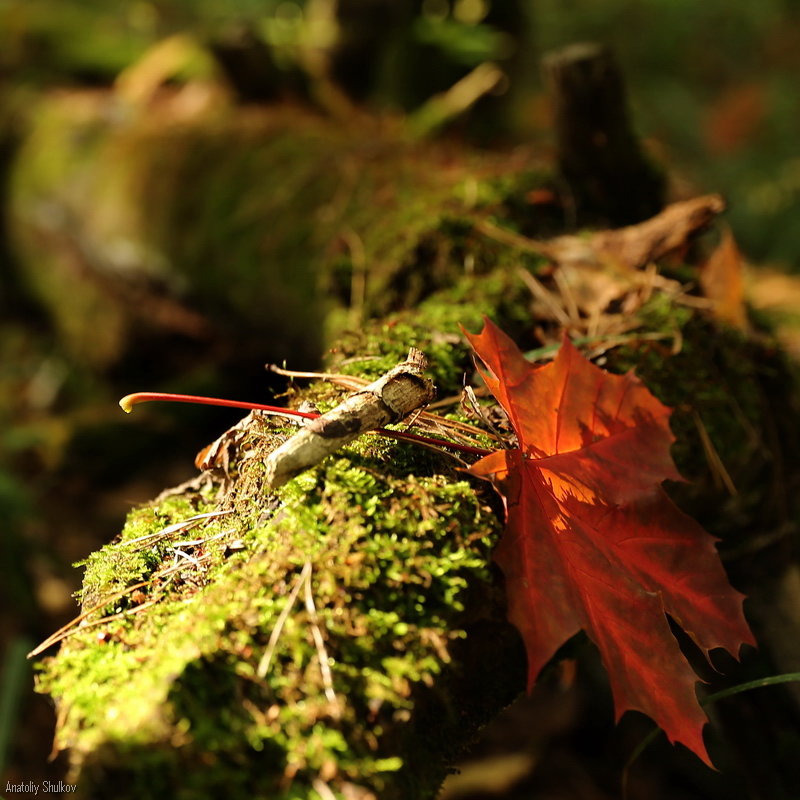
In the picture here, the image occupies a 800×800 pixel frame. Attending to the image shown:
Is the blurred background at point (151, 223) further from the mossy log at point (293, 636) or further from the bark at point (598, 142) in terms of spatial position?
the mossy log at point (293, 636)

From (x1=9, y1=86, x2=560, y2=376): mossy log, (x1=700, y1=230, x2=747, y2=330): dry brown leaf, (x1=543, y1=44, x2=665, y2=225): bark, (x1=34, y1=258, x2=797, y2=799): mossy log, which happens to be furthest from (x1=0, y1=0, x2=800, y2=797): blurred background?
(x1=34, y1=258, x2=797, y2=799): mossy log

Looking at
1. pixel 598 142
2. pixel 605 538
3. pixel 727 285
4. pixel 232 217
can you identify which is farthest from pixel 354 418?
pixel 232 217

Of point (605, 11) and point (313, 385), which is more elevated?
point (605, 11)

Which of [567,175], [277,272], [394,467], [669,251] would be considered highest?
[277,272]

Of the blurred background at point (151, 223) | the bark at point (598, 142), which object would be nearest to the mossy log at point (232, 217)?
the blurred background at point (151, 223)

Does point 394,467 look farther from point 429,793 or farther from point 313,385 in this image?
point 429,793

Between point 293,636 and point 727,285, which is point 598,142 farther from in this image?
point 293,636

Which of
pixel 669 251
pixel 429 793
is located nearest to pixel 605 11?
pixel 669 251
